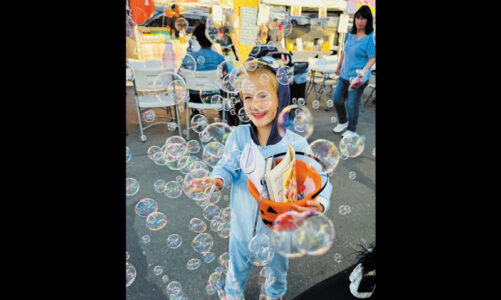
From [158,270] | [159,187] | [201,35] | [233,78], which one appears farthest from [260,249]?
[201,35]

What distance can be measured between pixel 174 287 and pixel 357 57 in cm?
350

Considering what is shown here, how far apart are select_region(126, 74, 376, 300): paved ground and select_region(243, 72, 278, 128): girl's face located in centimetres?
117

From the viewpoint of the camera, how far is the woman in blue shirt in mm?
3492

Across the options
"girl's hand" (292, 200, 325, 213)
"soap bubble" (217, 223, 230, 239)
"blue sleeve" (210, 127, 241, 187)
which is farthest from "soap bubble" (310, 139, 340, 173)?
"soap bubble" (217, 223, 230, 239)

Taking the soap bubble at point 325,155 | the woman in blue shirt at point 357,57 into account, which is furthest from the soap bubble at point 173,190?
the woman in blue shirt at point 357,57

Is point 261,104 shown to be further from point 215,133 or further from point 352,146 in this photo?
point 352,146

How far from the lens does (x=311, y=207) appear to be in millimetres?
995

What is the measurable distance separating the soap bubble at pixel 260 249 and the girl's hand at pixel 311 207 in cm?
31

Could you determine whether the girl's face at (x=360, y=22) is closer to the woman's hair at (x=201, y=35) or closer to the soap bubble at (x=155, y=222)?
the woman's hair at (x=201, y=35)
